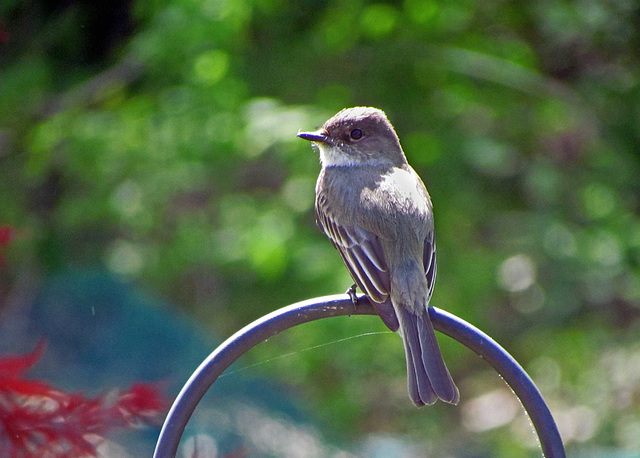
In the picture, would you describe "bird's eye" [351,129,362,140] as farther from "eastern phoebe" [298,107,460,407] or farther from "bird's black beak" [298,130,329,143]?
"bird's black beak" [298,130,329,143]

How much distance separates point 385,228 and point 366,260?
0.18 meters

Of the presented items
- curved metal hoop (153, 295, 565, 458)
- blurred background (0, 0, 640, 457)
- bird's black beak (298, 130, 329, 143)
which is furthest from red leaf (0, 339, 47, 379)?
blurred background (0, 0, 640, 457)

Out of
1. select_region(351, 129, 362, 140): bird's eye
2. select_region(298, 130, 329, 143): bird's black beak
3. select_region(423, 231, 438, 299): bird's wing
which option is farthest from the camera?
select_region(351, 129, 362, 140): bird's eye

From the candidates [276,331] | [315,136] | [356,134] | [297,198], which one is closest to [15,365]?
[276,331]

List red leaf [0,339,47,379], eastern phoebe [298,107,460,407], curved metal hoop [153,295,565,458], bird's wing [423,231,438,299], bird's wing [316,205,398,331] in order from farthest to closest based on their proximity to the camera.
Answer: bird's wing [423,231,438,299]
bird's wing [316,205,398,331]
eastern phoebe [298,107,460,407]
curved metal hoop [153,295,565,458]
red leaf [0,339,47,379]

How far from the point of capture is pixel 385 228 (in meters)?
3.20

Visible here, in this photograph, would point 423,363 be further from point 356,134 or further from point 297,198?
point 297,198

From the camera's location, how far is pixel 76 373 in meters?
5.52

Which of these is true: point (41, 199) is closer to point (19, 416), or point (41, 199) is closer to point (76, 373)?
point (76, 373)

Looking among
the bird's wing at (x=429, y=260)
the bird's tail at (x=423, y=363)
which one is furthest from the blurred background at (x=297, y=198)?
the bird's tail at (x=423, y=363)

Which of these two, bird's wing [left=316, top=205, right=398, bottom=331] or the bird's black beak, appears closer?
bird's wing [left=316, top=205, right=398, bottom=331]

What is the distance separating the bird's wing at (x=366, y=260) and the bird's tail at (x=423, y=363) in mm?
54

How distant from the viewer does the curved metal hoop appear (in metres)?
2.15

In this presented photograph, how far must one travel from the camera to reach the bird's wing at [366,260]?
2859 mm
